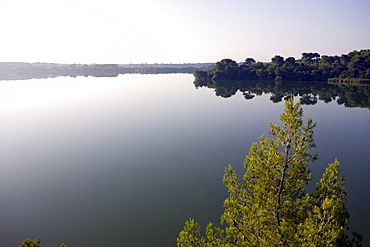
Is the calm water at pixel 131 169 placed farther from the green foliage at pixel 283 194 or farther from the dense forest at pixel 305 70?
the dense forest at pixel 305 70

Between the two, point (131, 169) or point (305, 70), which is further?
point (305, 70)

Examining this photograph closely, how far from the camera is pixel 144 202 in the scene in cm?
2069

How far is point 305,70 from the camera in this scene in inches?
4781

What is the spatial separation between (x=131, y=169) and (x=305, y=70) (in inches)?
4655

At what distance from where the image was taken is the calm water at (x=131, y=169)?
17781 millimetres

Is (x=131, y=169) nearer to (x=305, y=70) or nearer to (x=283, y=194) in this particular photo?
(x=283, y=194)

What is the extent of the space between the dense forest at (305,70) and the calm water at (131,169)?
6898cm

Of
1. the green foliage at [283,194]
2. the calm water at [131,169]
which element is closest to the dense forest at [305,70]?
the calm water at [131,169]

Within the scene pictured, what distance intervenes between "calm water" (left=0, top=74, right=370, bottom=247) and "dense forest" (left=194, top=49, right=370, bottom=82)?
69.0 metres

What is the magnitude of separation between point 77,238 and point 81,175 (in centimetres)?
979

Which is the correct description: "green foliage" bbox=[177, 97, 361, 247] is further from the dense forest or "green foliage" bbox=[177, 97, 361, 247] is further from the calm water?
the dense forest

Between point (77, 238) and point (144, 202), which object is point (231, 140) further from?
point (77, 238)

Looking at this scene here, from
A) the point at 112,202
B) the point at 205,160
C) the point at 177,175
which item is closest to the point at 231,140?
the point at 205,160

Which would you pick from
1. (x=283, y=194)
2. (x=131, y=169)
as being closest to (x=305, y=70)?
(x=131, y=169)
